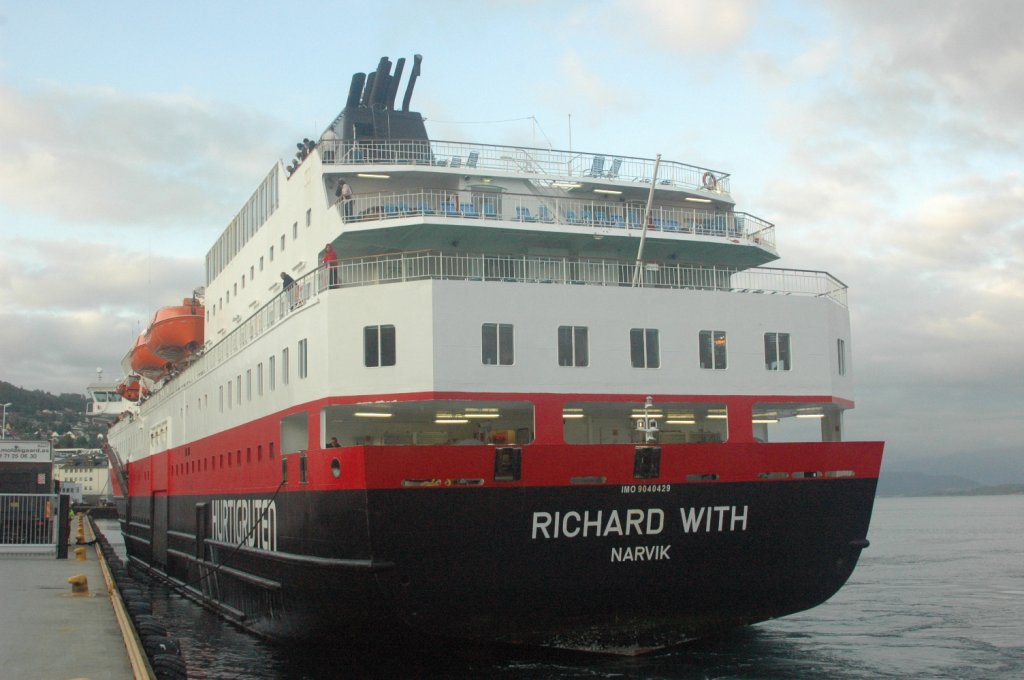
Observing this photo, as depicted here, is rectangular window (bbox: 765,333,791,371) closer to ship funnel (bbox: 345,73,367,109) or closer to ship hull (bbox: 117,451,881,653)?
ship hull (bbox: 117,451,881,653)

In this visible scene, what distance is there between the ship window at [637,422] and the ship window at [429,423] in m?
0.93

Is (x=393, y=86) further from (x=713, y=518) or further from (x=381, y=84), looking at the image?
(x=713, y=518)

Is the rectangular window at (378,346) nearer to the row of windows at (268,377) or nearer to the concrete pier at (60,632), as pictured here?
the row of windows at (268,377)

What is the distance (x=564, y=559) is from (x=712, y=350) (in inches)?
171

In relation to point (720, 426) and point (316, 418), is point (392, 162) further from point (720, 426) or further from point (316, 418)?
point (720, 426)

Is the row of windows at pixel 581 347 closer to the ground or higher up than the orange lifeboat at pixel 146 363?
closer to the ground

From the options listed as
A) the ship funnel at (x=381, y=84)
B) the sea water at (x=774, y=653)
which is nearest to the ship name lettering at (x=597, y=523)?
the sea water at (x=774, y=653)

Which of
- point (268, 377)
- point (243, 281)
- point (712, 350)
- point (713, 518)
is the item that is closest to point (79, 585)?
point (268, 377)

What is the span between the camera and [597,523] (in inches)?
553

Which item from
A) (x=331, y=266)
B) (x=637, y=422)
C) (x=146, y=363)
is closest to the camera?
(x=331, y=266)

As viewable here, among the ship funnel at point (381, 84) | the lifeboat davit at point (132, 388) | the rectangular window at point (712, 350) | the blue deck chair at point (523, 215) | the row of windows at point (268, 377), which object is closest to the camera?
the rectangular window at point (712, 350)

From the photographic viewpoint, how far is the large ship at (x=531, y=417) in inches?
538

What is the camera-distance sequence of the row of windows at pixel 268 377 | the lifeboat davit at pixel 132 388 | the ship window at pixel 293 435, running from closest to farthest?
the row of windows at pixel 268 377 → the ship window at pixel 293 435 → the lifeboat davit at pixel 132 388

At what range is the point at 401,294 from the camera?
601 inches
